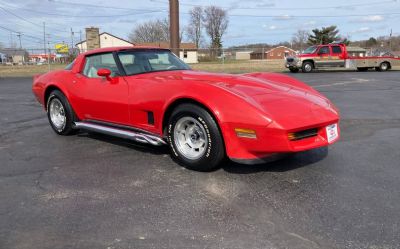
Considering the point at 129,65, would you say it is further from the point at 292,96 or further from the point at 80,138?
the point at 292,96

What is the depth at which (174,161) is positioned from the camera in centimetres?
470

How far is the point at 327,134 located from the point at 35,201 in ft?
9.64

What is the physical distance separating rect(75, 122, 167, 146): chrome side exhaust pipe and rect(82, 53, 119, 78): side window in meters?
0.71

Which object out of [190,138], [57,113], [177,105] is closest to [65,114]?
[57,113]

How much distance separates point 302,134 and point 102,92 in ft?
8.87

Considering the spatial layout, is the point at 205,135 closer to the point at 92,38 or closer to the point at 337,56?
the point at 337,56

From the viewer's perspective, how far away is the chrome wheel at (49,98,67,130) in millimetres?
6145

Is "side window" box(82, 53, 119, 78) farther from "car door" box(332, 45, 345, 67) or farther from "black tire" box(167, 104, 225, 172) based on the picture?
"car door" box(332, 45, 345, 67)

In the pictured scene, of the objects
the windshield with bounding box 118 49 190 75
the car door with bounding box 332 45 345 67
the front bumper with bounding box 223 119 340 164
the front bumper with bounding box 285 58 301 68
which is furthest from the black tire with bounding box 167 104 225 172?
the car door with bounding box 332 45 345 67

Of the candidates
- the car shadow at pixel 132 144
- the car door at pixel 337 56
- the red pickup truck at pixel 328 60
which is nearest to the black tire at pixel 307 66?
the red pickup truck at pixel 328 60

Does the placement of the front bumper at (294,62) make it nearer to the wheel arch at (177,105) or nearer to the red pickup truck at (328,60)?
the red pickup truck at (328,60)

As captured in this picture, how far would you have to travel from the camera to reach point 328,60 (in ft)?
82.3

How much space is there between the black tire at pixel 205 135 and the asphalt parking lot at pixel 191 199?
0.14 meters

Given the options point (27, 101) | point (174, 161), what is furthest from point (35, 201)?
point (27, 101)
